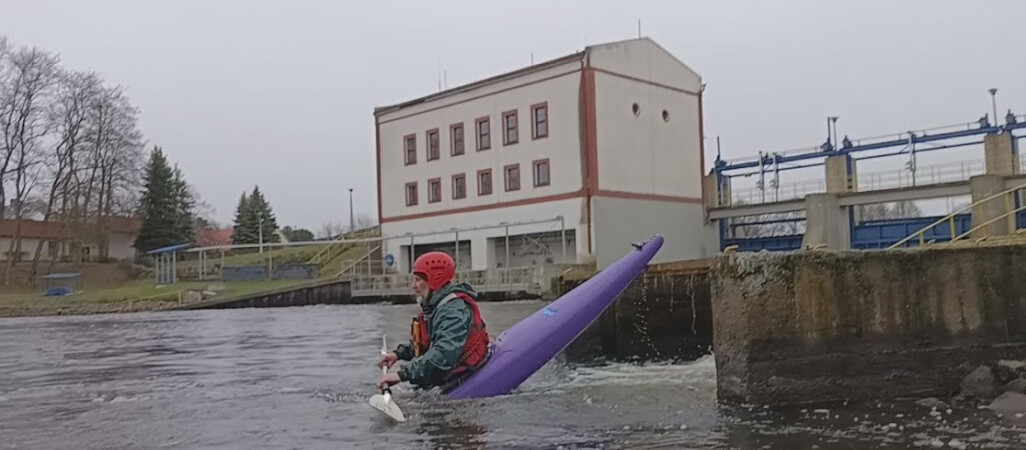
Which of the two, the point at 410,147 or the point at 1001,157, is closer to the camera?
the point at 1001,157

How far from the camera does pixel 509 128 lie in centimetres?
4350

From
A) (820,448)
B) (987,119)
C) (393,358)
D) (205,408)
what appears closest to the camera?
→ (820,448)

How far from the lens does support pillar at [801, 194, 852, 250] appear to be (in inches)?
1485

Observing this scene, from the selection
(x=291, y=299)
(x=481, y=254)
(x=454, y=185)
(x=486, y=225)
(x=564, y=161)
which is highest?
(x=564, y=161)

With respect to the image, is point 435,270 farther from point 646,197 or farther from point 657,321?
point 646,197

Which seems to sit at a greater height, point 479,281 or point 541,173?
point 541,173

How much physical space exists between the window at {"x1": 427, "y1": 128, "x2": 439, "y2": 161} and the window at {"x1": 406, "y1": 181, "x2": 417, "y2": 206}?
187 centimetres

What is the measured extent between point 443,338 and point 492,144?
37.0 metres

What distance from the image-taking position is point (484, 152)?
147 ft

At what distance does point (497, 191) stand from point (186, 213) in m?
41.2

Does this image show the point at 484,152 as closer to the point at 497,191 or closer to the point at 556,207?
the point at 497,191

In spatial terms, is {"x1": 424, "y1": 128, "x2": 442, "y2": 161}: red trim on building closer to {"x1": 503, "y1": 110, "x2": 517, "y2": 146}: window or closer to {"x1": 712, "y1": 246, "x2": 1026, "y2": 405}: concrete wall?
{"x1": 503, "y1": 110, "x2": 517, "y2": 146}: window

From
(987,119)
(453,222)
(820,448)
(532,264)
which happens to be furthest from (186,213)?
(820,448)

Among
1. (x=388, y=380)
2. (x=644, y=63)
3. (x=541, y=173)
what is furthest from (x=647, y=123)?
(x=388, y=380)
